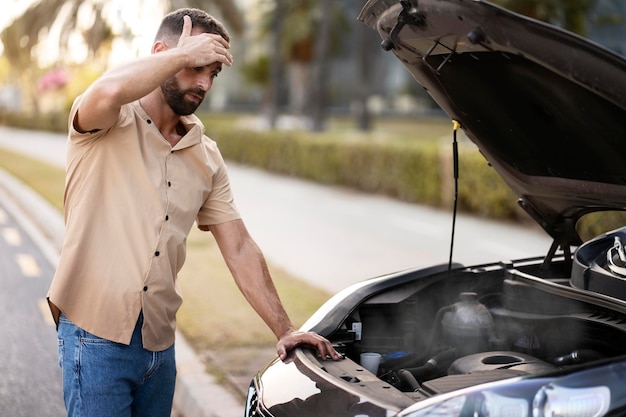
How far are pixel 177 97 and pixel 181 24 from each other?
0.23 meters

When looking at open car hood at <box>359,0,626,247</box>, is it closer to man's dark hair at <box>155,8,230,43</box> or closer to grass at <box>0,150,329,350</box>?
man's dark hair at <box>155,8,230,43</box>

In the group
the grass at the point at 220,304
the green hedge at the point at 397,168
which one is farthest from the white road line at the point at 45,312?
the green hedge at the point at 397,168

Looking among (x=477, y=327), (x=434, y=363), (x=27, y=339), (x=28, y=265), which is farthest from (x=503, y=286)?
(x=28, y=265)

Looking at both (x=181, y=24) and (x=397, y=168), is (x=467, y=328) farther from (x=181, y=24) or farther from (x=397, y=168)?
(x=397, y=168)

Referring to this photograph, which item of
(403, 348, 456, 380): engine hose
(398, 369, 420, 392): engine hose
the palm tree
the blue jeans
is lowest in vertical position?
the blue jeans

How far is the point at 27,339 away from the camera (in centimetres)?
635

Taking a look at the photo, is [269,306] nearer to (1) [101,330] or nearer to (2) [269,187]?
(1) [101,330]

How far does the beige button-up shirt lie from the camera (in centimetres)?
281

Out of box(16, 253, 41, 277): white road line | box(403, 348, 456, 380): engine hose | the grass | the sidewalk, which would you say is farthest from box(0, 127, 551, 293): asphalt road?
box(403, 348, 456, 380): engine hose

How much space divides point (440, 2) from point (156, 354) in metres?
1.46

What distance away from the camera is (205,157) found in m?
3.04

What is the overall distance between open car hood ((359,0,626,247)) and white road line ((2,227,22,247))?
26.8ft

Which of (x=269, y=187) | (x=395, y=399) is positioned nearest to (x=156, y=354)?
(x=395, y=399)

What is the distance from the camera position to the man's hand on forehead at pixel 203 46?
105 inches
